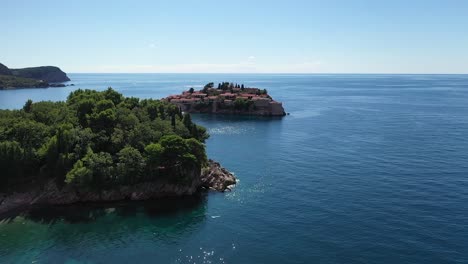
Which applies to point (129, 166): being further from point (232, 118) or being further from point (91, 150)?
point (232, 118)

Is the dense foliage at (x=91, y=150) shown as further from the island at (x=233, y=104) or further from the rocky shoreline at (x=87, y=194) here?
the island at (x=233, y=104)

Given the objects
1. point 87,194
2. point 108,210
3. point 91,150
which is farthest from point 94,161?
point 108,210

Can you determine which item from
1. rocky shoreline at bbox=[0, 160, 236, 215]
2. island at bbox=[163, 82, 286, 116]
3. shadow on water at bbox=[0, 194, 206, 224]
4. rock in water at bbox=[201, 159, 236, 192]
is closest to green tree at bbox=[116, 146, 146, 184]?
rocky shoreline at bbox=[0, 160, 236, 215]

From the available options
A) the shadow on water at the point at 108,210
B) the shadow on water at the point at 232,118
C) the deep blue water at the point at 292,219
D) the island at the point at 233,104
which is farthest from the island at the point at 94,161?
the island at the point at 233,104

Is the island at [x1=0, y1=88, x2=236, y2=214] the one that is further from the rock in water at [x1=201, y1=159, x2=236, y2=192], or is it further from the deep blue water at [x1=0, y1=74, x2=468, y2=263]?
the deep blue water at [x1=0, y1=74, x2=468, y2=263]

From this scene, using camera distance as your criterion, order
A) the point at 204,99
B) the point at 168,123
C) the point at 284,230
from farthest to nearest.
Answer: the point at 204,99 < the point at 168,123 < the point at 284,230

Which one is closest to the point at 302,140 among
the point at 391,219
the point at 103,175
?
the point at 391,219

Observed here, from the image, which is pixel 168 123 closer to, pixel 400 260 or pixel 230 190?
pixel 230 190
